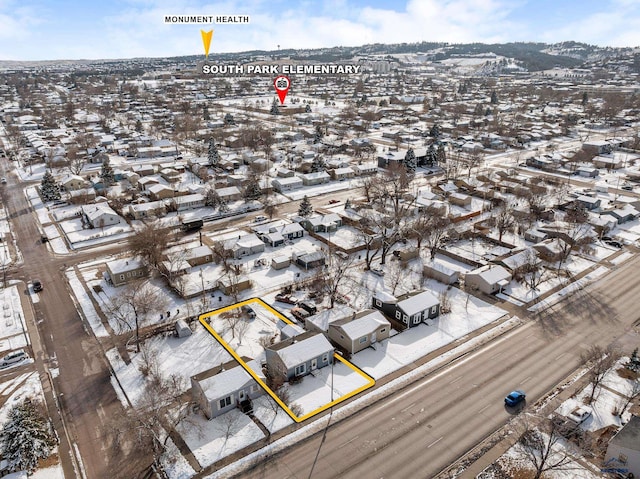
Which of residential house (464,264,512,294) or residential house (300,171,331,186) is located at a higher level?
residential house (300,171,331,186)

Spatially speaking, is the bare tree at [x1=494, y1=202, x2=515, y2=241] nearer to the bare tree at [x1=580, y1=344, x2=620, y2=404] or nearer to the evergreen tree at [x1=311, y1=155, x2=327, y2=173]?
the bare tree at [x1=580, y1=344, x2=620, y2=404]

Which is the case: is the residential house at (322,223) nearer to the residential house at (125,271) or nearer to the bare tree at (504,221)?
the bare tree at (504,221)

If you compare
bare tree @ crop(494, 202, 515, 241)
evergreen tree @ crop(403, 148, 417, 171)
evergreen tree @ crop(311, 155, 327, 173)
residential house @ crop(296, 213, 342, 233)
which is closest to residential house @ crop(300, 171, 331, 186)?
evergreen tree @ crop(311, 155, 327, 173)

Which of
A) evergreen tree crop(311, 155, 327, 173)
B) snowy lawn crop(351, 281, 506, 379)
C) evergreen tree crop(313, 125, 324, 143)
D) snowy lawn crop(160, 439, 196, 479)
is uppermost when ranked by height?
evergreen tree crop(313, 125, 324, 143)

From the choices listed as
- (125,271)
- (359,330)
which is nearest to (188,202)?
(125,271)

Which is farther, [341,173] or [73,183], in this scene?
[341,173]

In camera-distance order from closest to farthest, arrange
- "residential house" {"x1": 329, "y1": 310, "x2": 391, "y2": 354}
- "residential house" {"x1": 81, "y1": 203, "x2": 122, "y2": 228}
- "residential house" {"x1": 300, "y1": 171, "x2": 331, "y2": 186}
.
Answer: "residential house" {"x1": 329, "y1": 310, "x2": 391, "y2": 354}
"residential house" {"x1": 81, "y1": 203, "x2": 122, "y2": 228}
"residential house" {"x1": 300, "y1": 171, "x2": 331, "y2": 186}

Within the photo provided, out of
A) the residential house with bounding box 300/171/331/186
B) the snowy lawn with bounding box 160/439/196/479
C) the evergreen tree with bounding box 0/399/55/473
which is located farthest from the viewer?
the residential house with bounding box 300/171/331/186

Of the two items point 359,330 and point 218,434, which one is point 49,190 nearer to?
point 218,434
